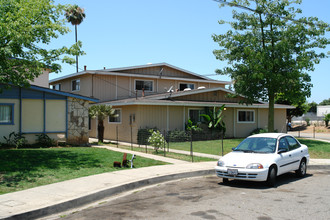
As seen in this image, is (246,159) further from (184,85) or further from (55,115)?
(184,85)

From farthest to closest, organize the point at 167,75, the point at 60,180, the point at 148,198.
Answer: the point at 167,75, the point at 60,180, the point at 148,198

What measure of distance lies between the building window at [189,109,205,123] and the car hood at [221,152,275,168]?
573 inches

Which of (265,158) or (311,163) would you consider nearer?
(265,158)

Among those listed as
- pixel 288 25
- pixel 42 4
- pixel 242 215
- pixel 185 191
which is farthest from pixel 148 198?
pixel 288 25

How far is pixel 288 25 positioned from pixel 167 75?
1158 centimetres

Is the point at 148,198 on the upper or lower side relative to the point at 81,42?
lower

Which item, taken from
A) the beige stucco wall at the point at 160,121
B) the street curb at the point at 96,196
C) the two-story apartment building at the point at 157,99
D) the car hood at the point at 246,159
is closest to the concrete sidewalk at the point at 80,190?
the street curb at the point at 96,196

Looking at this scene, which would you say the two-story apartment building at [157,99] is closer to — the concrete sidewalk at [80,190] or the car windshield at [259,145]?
the concrete sidewalk at [80,190]

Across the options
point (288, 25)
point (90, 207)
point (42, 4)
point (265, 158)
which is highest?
point (288, 25)

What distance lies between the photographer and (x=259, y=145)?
10398 mm

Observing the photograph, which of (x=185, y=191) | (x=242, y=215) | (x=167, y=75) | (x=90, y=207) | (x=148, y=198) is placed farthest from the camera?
(x=167, y=75)

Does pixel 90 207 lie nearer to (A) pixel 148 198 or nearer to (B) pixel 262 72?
(A) pixel 148 198

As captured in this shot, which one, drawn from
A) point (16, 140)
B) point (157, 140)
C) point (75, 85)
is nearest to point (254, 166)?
point (157, 140)

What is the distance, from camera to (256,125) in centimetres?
2841
